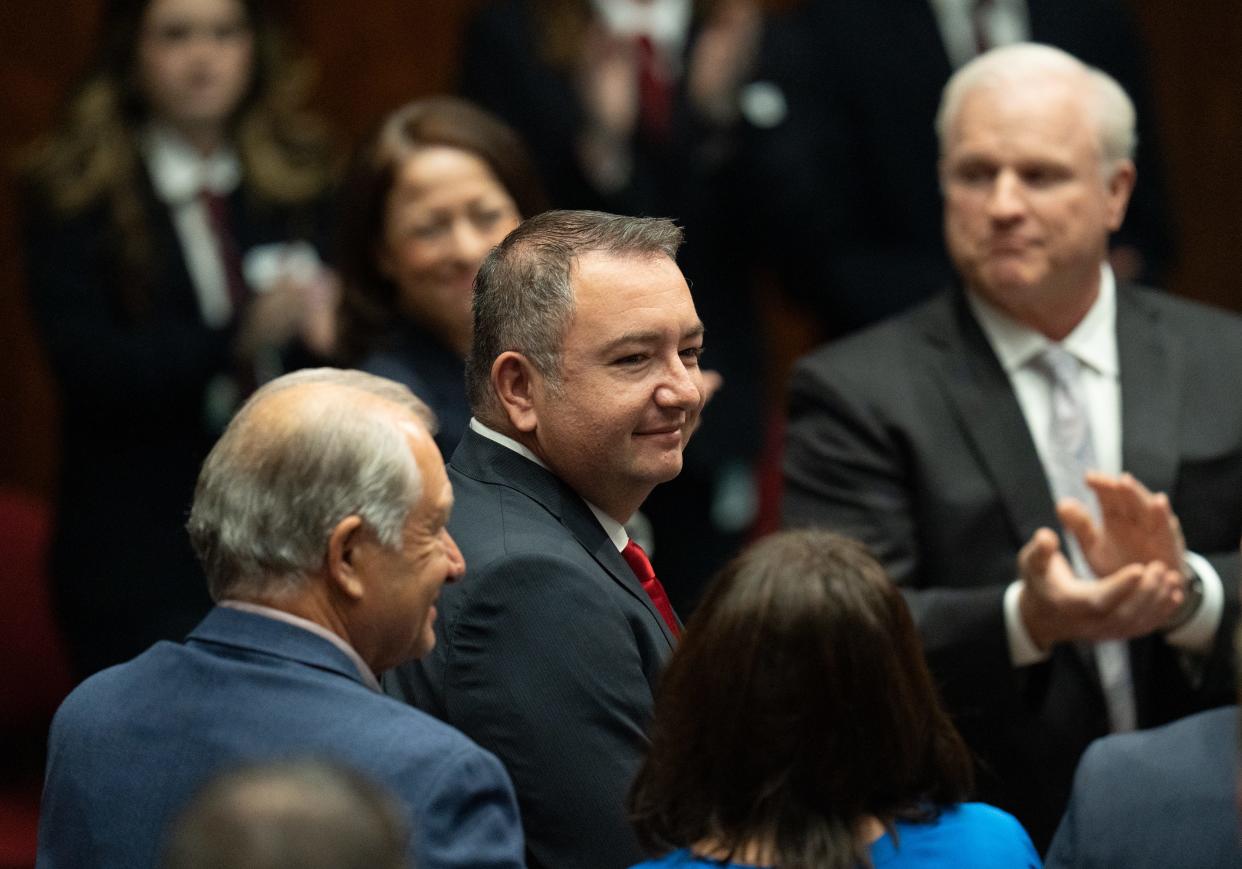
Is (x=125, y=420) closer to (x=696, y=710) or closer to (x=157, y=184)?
(x=157, y=184)

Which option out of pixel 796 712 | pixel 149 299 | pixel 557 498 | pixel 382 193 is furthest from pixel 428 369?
pixel 796 712

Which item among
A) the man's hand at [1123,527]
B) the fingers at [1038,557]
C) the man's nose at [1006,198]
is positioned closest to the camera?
the fingers at [1038,557]

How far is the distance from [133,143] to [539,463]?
7.17 ft

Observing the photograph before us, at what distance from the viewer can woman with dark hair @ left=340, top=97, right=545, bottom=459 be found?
3.95 m

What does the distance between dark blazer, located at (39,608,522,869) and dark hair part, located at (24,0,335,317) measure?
228cm

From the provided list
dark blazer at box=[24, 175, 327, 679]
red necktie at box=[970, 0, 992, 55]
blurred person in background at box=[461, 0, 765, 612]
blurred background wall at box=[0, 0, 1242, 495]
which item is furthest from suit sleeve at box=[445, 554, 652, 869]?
blurred background wall at box=[0, 0, 1242, 495]

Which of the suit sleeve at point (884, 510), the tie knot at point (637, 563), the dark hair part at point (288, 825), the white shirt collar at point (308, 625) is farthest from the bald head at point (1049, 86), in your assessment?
the dark hair part at point (288, 825)

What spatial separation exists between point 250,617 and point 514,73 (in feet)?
8.97

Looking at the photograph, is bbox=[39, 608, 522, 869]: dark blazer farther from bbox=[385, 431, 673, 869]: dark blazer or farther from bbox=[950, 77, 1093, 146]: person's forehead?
bbox=[950, 77, 1093, 146]: person's forehead

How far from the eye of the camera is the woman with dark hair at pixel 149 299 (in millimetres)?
4406

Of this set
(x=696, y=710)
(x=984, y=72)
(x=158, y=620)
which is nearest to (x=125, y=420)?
(x=158, y=620)

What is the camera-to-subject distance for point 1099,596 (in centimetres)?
313

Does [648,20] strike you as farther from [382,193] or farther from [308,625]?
[308,625]

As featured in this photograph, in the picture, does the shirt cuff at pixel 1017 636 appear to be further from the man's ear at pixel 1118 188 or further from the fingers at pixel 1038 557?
the man's ear at pixel 1118 188
